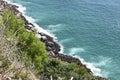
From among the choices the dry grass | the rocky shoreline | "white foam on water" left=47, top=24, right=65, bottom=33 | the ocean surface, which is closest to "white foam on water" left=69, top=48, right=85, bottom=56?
the ocean surface

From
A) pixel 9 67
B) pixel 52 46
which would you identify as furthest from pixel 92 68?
pixel 9 67

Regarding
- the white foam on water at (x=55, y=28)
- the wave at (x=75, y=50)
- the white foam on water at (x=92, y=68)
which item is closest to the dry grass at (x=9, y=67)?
the white foam on water at (x=92, y=68)

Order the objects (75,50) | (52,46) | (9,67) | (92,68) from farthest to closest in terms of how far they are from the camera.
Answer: (52,46) → (75,50) → (92,68) → (9,67)

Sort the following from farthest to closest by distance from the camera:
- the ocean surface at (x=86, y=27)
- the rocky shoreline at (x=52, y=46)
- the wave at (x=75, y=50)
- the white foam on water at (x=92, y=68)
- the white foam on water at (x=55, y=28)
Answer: the white foam on water at (x=55, y=28) → the wave at (x=75, y=50) → the ocean surface at (x=86, y=27) → the rocky shoreline at (x=52, y=46) → the white foam on water at (x=92, y=68)

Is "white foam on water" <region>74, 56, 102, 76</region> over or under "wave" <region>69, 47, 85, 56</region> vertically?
under

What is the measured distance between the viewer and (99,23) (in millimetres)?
66438

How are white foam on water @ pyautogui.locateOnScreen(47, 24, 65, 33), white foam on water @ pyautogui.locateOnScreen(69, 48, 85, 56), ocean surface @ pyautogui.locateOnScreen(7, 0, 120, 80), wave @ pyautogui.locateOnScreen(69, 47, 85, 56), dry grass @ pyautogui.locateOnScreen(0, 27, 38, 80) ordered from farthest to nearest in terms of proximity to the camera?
white foam on water @ pyautogui.locateOnScreen(47, 24, 65, 33)
white foam on water @ pyautogui.locateOnScreen(69, 48, 85, 56)
wave @ pyautogui.locateOnScreen(69, 47, 85, 56)
ocean surface @ pyautogui.locateOnScreen(7, 0, 120, 80)
dry grass @ pyautogui.locateOnScreen(0, 27, 38, 80)

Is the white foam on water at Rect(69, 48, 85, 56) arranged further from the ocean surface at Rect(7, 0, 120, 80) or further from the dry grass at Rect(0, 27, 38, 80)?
the dry grass at Rect(0, 27, 38, 80)

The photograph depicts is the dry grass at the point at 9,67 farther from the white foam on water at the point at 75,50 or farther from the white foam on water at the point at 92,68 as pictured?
the white foam on water at the point at 75,50

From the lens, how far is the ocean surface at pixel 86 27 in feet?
172

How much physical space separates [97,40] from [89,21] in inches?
332

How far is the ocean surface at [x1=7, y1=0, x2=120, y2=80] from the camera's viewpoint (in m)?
52.3

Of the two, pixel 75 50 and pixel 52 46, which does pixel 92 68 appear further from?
pixel 52 46

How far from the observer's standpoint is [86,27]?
212 ft
